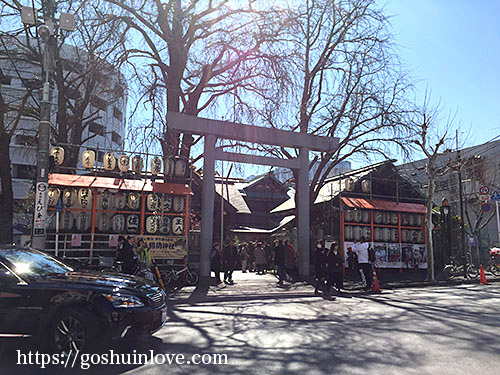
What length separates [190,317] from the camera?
8734mm

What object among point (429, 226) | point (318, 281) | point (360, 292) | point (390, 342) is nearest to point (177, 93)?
point (318, 281)

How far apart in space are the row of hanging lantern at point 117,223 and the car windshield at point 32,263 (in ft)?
27.6

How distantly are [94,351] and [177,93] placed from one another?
14.1 m

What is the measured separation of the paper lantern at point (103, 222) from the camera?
1485 cm

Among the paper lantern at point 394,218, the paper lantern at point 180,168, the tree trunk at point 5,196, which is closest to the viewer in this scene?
the tree trunk at point 5,196

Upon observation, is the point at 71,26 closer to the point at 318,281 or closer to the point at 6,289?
the point at 6,289

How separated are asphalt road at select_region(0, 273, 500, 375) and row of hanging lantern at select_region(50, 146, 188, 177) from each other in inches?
261

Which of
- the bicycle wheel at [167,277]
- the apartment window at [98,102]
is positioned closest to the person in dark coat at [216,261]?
the bicycle wheel at [167,277]

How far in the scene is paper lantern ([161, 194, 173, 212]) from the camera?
50.9 feet

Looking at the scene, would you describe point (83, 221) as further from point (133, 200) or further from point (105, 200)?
point (133, 200)

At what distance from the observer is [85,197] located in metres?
14.6

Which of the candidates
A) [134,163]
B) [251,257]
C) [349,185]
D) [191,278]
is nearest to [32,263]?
[191,278]

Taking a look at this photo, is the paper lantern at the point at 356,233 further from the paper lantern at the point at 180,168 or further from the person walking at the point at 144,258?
the person walking at the point at 144,258

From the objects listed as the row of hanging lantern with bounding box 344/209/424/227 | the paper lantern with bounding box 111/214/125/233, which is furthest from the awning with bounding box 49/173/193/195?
the row of hanging lantern with bounding box 344/209/424/227
